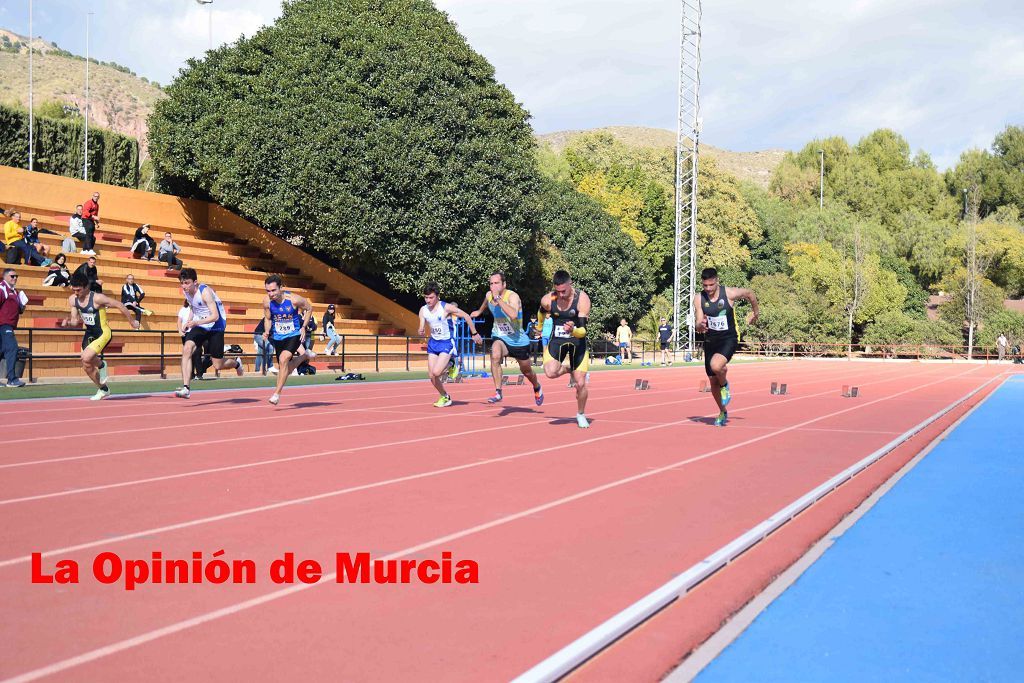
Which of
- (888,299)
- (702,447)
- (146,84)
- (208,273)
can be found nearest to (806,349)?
(888,299)

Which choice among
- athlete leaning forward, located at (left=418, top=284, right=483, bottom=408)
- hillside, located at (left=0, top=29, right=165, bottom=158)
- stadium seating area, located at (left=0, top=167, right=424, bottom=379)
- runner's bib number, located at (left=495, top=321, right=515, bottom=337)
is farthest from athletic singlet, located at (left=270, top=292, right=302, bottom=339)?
hillside, located at (left=0, top=29, right=165, bottom=158)

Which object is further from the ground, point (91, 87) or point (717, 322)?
point (91, 87)

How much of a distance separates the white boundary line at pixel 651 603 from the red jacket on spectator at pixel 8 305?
15222mm

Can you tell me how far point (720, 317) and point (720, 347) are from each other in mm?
409

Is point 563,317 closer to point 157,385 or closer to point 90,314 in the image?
point 90,314

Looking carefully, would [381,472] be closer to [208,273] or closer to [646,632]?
[646,632]

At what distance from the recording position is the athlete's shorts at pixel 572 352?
11992 millimetres

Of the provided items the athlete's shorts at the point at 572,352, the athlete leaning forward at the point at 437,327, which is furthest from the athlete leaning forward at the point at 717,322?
the athlete leaning forward at the point at 437,327

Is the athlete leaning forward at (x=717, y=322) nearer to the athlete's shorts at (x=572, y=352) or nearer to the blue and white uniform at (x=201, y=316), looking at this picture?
the athlete's shorts at (x=572, y=352)

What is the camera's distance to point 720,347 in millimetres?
12609

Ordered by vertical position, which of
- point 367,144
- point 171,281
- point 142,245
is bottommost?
point 171,281

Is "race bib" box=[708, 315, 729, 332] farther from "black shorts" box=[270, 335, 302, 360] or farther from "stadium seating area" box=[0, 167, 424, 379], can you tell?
"stadium seating area" box=[0, 167, 424, 379]

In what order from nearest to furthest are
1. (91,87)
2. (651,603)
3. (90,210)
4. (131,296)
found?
1. (651,603)
2. (131,296)
3. (90,210)
4. (91,87)

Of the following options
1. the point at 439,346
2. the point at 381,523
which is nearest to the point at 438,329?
the point at 439,346
